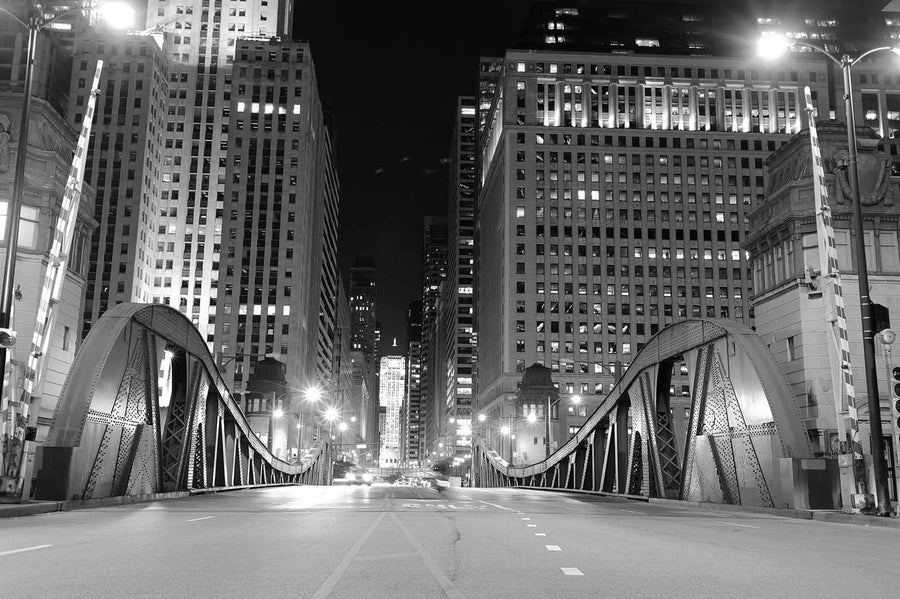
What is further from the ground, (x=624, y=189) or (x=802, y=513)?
(x=624, y=189)

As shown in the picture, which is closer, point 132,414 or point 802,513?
point 802,513

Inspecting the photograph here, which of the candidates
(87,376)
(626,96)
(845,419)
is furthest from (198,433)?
(626,96)

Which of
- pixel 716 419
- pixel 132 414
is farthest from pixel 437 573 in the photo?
pixel 716 419

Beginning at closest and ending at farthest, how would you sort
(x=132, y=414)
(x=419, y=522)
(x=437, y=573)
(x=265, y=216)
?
1. (x=437, y=573)
2. (x=419, y=522)
3. (x=132, y=414)
4. (x=265, y=216)

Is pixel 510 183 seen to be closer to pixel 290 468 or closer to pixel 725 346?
pixel 290 468

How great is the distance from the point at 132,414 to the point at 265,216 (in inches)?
5011

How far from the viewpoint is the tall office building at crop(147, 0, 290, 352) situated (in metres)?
149

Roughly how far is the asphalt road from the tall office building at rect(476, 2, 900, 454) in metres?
114

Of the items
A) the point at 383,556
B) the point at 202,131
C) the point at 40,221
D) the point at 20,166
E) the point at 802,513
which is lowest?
the point at 802,513

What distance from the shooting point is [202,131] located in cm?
15638

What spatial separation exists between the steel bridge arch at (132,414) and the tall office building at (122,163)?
115417 millimetres

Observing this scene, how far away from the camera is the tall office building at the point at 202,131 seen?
488 ft

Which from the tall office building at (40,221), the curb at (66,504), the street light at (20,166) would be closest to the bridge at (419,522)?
the curb at (66,504)

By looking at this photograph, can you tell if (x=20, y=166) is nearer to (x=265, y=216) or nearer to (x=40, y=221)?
(x=40, y=221)
